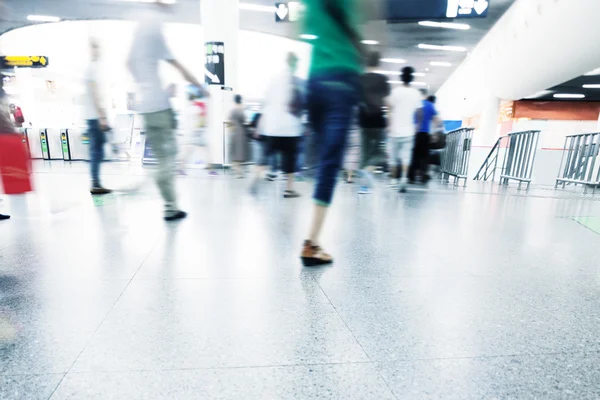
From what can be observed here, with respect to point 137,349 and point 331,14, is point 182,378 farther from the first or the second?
point 331,14

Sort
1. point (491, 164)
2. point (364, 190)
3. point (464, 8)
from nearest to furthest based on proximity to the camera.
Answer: point (364, 190), point (464, 8), point (491, 164)

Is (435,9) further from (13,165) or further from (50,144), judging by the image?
(50,144)

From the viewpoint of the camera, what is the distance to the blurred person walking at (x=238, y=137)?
566 centimetres

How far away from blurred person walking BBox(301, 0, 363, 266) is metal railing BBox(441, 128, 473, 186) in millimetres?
5499

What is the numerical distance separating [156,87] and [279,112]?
1334 mm

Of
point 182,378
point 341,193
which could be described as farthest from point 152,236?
point 341,193

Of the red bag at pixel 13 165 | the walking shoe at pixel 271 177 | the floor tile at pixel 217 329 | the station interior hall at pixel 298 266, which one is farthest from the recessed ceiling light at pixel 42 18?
the floor tile at pixel 217 329

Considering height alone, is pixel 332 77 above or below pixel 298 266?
above

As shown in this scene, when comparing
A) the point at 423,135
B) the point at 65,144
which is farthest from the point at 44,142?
the point at 423,135

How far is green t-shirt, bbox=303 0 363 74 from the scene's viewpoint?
1.55 metres

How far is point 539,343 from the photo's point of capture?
3.51ft

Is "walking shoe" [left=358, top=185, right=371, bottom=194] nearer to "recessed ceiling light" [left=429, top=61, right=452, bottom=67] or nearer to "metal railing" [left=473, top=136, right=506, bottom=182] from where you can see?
"metal railing" [left=473, top=136, right=506, bottom=182]

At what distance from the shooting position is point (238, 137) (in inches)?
242

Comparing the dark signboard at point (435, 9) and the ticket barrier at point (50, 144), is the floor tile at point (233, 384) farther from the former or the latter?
the ticket barrier at point (50, 144)
